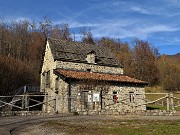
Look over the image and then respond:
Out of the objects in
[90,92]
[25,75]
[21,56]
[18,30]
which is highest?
[18,30]

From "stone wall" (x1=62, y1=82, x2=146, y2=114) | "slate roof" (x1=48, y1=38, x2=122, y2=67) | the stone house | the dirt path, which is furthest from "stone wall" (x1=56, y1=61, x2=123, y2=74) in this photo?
the dirt path

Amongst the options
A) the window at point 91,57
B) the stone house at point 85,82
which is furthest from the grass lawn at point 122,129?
the window at point 91,57

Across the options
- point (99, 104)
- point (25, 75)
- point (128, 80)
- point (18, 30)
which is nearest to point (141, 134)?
point (99, 104)

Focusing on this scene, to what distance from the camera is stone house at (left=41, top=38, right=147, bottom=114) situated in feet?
88.3

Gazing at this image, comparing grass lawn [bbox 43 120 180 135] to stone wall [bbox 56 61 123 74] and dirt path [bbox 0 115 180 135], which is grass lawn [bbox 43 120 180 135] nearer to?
dirt path [bbox 0 115 180 135]

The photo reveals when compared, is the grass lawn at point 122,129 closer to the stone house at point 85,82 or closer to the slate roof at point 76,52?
the stone house at point 85,82

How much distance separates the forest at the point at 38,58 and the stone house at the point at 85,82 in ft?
43.8

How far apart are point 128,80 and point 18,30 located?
37071 millimetres

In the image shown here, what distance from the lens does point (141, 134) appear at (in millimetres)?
9781

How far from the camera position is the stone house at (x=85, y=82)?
2692 centimetres

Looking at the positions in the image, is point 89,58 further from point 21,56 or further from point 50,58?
point 21,56

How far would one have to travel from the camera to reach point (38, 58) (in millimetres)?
57688

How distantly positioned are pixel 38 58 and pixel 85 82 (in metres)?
31.8

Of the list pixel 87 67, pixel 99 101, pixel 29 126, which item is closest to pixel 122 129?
pixel 29 126
